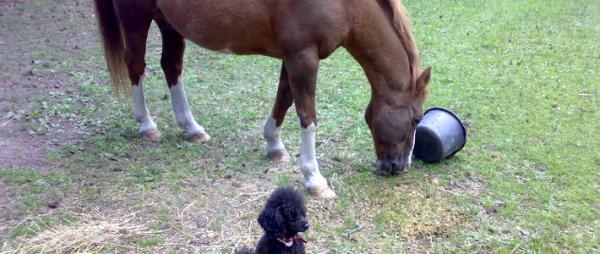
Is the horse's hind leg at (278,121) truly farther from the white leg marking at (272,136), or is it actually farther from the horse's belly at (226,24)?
the horse's belly at (226,24)

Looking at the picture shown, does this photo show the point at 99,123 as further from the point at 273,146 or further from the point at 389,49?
the point at 389,49

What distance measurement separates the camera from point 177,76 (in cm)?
436

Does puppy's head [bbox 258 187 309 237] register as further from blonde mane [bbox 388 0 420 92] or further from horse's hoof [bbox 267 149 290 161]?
horse's hoof [bbox 267 149 290 161]

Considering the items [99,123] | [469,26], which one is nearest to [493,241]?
[99,123]

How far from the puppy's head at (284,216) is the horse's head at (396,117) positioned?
1.30m

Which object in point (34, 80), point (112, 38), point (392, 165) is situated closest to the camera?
point (392, 165)

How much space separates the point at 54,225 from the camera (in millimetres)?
3197

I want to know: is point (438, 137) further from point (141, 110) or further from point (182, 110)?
point (141, 110)

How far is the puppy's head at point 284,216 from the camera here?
232 centimetres

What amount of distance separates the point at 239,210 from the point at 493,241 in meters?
1.44

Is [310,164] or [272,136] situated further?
[272,136]

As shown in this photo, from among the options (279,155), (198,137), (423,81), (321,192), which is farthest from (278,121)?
(423,81)

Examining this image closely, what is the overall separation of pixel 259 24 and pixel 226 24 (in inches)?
9.7

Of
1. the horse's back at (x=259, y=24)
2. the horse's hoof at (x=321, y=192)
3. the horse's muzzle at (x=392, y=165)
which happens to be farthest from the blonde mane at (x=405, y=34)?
the horse's hoof at (x=321, y=192)
